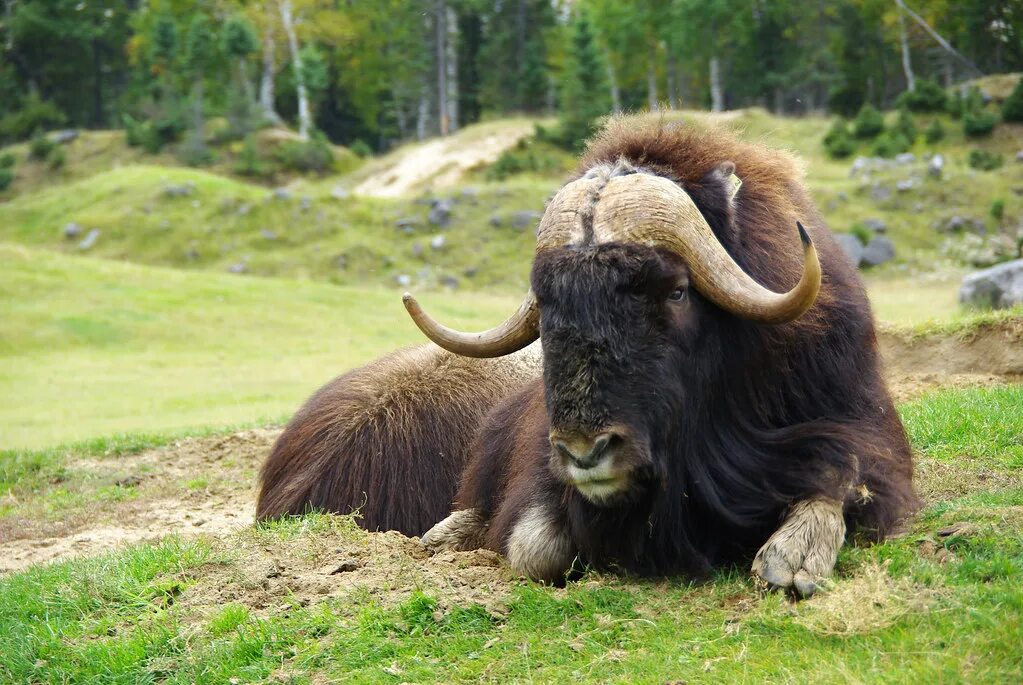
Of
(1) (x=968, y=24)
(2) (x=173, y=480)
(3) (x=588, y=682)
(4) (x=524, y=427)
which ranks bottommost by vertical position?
(2) (x=173, y=480)

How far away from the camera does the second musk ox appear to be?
4242mm

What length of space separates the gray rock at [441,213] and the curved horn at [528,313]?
29.2 m

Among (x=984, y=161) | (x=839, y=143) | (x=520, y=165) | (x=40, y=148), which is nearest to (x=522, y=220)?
(x=520, y=165)

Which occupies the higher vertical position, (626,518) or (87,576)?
(626,518)

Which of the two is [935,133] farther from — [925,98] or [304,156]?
[304,156]

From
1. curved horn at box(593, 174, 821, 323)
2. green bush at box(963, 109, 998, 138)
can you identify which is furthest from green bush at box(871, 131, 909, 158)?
curved horn at box(593, 174, 821, 323)

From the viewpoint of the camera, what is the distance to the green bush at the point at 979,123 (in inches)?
1423

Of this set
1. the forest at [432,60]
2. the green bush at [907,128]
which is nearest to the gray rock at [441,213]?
the forest at [432,60]

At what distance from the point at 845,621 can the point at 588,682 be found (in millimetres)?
884

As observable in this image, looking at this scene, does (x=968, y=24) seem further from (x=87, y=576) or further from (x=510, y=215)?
(x=87, y=576)

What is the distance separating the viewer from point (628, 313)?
14.2 feet

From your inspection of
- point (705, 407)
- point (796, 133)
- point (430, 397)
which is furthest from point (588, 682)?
point (796, 133)

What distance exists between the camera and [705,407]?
468 centimetres

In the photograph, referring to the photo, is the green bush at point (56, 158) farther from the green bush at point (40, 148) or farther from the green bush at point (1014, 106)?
the green bush at point (1014, 106)
